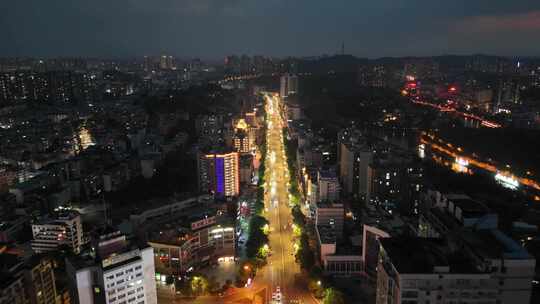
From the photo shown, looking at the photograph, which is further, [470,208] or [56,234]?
[56,234]

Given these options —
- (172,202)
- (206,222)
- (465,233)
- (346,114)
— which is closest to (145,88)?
(346,114)

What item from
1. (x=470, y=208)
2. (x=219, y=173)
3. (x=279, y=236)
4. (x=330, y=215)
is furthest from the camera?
(x=219, y=173)

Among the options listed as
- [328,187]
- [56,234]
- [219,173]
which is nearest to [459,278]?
[328,187]

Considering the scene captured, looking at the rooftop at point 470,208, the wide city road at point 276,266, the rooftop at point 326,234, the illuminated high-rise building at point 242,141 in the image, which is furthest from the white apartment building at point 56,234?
the illuminated high-rise building at point 242,141

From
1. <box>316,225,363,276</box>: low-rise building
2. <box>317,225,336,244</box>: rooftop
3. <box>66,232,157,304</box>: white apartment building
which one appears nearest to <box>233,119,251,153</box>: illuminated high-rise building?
<box>317,225,336,244</box>: rooftop

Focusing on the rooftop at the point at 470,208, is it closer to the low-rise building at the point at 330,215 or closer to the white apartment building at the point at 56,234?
the low-rise building at the point at 330,215

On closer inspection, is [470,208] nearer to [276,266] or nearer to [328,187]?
[276,266]

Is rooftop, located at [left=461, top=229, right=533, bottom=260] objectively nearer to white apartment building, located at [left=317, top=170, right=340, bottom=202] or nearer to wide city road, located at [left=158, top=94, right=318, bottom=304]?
wide city road, located at [left=158, top=94, right=318, bottom=304]
